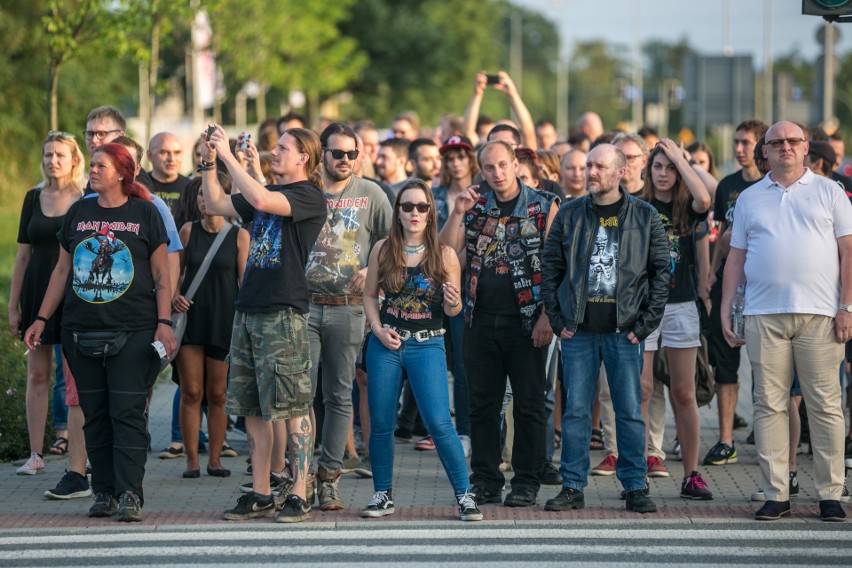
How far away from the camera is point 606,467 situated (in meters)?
9.30

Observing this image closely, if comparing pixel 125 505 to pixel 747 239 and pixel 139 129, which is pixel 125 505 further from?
pixel 139 129

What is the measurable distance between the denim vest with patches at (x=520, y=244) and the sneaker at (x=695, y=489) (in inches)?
54.7

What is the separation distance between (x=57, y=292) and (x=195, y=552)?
84.9 inches

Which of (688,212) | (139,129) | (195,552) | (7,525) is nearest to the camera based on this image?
(195,552)

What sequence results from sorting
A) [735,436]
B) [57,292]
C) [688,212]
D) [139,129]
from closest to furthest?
[57,292] → [688,212] → [735,436] → [139,129]

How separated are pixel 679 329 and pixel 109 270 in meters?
3.62

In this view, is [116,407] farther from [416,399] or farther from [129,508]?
[416,399]

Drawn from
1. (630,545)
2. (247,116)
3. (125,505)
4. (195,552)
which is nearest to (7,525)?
(125,505)

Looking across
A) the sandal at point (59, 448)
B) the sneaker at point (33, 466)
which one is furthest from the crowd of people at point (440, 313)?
the sandal at point (59, 448)

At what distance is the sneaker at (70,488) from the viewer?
8320mm

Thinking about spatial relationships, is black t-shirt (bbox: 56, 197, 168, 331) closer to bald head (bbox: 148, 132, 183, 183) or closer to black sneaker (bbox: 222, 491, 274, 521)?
black sneaker (bbox: 222, 491, 274, 521)

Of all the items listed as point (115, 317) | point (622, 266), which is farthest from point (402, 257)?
point (115, 317)

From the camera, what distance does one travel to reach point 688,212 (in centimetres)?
898

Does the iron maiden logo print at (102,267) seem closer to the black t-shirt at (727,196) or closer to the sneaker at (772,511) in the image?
the sneaker at (772,511)
